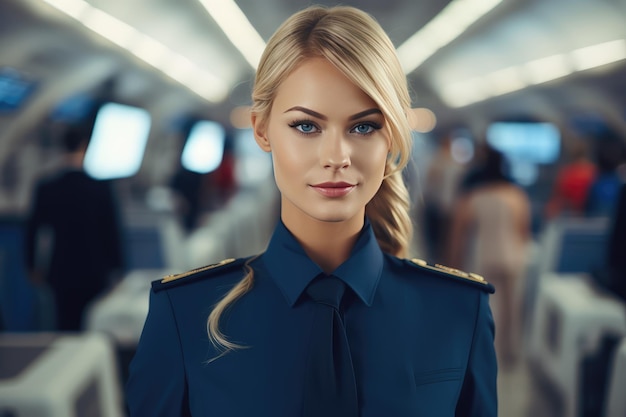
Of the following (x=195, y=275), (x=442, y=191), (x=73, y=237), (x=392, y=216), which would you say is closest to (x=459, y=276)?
(x=392, y=216)

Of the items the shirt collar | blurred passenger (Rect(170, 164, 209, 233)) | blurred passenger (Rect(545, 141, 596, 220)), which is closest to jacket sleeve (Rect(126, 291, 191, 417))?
the shirt collar

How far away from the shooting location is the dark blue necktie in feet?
3.33

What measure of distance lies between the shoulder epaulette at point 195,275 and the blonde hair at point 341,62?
2.4 inches

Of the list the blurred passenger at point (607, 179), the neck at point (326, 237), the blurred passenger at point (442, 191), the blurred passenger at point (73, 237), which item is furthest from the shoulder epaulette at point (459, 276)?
the blurred passenger at point (442, 191)

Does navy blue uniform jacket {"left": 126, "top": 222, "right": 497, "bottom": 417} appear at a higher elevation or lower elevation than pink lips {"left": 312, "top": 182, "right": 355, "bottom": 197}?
lower

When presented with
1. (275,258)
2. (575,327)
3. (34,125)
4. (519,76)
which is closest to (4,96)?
(34,125)

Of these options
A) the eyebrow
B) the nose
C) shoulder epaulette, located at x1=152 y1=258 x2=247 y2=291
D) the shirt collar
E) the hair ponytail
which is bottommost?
shoulder epaulette, located at x1=152 y1=258 x2=247 y2=291

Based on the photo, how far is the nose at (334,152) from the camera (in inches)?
39.3

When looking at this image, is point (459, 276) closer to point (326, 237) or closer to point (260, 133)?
point (326, 237)

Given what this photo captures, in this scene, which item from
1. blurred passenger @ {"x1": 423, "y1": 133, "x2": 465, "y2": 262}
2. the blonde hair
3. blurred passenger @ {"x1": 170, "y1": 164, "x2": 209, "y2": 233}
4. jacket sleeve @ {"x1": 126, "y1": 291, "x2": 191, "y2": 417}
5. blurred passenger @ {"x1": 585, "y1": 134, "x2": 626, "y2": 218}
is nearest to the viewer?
Result: the blonde hair

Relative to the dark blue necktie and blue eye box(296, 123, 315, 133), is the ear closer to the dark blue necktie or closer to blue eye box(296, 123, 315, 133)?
blue eye box(296, 123, 315, 133)

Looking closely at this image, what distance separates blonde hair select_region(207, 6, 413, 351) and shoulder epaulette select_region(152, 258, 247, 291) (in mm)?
60

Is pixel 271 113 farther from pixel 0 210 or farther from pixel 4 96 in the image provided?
pixel 4 96

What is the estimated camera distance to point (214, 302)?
1.14m
